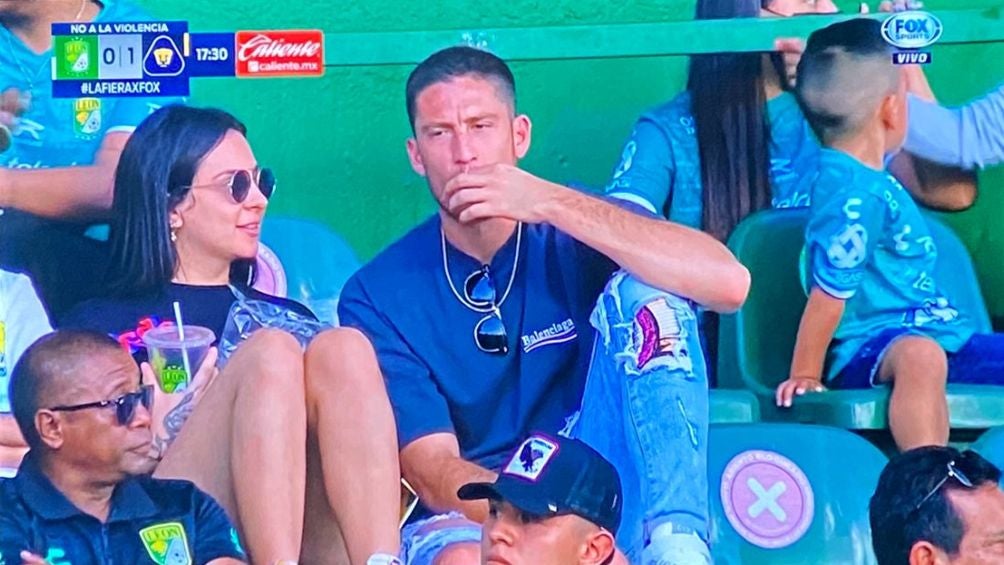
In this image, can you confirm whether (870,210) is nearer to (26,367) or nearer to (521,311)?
(521,311)

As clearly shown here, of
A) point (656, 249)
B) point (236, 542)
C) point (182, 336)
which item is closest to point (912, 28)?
point (656, 249)

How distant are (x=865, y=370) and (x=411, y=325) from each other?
1029 mm

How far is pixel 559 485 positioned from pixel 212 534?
0.80 meters

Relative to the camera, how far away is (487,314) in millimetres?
3660

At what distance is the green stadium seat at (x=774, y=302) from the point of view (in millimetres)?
3686

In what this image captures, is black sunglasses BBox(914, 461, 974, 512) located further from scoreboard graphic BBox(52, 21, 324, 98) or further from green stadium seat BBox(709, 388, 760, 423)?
scoreboard graphic BBox(52, 21, 324, 98)

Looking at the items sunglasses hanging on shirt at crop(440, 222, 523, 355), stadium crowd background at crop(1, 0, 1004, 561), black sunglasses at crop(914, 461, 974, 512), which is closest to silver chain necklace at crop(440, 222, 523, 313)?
sunglasses hanging on shirt at crop(440, 222, 523, 355)

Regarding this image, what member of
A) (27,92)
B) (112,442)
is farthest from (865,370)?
(27,92)

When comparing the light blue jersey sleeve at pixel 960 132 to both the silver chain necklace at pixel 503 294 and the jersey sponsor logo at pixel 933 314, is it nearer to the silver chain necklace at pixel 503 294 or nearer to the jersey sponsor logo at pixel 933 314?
the jersey sponsor logo at pixel 933 314

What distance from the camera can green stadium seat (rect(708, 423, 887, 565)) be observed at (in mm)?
3592

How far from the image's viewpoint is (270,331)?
12.1ft

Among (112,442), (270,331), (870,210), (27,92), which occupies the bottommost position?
(112,442)

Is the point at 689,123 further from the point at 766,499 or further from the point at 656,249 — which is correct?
the point at 766,499

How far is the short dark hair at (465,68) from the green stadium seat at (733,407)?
31.6 inches
